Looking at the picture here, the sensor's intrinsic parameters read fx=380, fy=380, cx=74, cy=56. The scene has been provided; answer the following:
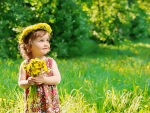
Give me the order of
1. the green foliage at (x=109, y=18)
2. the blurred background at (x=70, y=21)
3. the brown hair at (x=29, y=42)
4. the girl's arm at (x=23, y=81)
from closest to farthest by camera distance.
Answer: the girl's arm at (x=23, y=81)
the brown hair at (x=29, y=42)
the blurred background at (x=70, y=21)
the green foliage at (x=109, y=18)

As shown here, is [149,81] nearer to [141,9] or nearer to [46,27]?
[46,27]

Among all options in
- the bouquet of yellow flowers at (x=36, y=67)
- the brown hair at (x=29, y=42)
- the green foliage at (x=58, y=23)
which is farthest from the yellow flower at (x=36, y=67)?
the green foliage at (x=58, y=23)

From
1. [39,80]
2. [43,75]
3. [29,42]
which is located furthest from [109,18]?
[39,80]

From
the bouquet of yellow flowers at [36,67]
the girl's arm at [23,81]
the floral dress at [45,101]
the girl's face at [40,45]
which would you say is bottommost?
the floral dress at [45,101]

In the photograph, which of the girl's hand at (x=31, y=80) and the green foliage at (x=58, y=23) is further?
the green foliage at (x=58, y=23)

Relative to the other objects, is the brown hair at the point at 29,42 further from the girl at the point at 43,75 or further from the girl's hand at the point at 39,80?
the girl's hand at the point at 39,80

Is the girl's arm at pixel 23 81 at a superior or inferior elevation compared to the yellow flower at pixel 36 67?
inferior

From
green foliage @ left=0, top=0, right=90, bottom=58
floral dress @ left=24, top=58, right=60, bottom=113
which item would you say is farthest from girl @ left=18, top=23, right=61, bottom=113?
green foliage @ left=0, top=0, right=90, bottom=58

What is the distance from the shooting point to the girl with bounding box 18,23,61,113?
406 centimetres

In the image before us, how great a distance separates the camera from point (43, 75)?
406cm

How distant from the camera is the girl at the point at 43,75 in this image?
4059mm

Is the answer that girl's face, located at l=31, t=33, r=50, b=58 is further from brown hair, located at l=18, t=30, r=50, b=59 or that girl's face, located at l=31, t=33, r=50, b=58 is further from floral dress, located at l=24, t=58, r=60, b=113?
floral dress, located at l=24, t=58, r=60, b=113

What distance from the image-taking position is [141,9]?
21703mm

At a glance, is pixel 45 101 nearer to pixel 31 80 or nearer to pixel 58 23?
pixel 31 80
